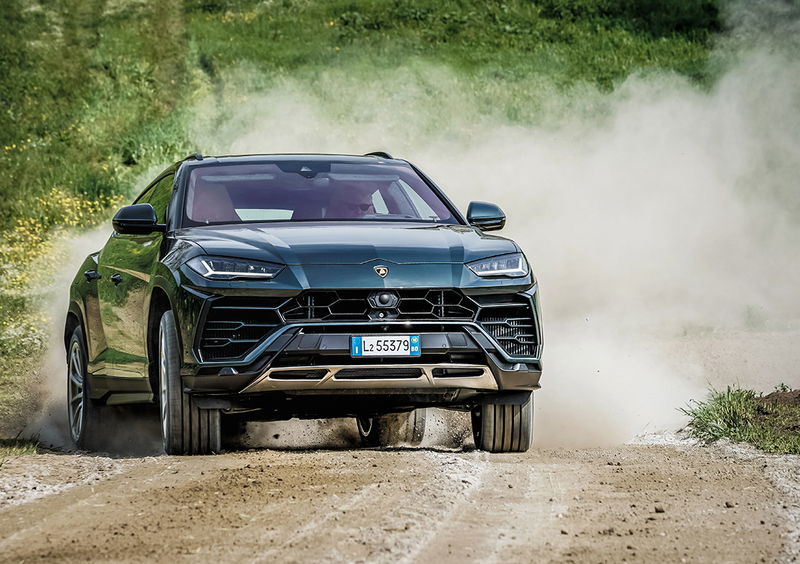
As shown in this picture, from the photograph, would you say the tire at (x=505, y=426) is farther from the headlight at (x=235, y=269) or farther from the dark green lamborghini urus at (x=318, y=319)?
the headlight at (x=235, y=269)

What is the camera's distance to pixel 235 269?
26.3ft

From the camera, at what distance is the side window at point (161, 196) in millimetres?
9484

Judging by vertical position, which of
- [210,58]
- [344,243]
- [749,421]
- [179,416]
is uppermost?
[210,58]

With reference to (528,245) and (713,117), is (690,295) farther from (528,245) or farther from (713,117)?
(713,117)

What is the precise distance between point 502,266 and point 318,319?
106cm

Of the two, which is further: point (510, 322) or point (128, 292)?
point (128, 292)

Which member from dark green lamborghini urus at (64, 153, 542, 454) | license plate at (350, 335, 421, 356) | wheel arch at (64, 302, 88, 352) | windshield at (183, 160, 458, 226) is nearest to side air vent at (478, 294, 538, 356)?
dark green lamborghini urus at (64, 153, 542, 454)

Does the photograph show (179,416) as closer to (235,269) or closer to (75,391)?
(235,269)

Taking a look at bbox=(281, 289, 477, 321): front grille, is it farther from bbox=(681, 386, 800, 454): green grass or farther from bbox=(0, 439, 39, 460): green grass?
bbox=(681, 386, 800, 454): green grass

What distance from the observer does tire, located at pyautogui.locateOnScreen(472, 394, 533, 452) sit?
28.5 ft

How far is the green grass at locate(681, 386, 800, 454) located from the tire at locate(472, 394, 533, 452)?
158 cm

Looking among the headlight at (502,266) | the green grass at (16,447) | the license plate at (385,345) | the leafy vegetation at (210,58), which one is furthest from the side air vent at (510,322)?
the leafy vegetation at (210,58)

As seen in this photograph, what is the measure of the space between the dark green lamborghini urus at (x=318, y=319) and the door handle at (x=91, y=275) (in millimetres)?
956

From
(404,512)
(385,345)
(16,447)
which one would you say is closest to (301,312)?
(385,345)
